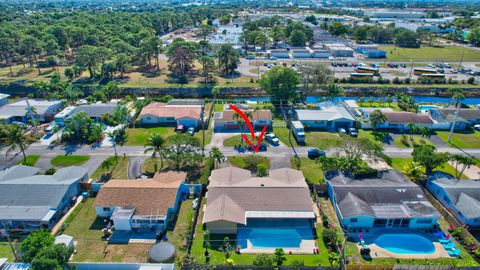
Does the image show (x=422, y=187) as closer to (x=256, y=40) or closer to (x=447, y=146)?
(x=447, y=146)

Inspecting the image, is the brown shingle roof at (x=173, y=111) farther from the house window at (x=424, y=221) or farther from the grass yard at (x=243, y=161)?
the house window at (x=424, y=221)

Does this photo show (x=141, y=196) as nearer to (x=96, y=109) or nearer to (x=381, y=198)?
(x=381, y=198)

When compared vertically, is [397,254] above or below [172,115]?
below

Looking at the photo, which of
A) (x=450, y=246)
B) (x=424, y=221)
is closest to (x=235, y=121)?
(x=424, y=221)

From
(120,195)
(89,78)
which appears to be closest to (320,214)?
(120,195)

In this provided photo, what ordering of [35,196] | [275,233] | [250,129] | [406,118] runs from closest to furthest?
1. [275,233]
2. [35,196]
3. [250,129]
4. [406,118]

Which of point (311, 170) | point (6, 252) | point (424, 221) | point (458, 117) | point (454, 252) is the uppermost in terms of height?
point (458, 117)

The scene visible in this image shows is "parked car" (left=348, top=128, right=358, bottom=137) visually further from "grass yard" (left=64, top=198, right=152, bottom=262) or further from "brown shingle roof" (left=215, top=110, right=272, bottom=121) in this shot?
"grass yard" (left=64, top=198, right=152, bottom=262)
